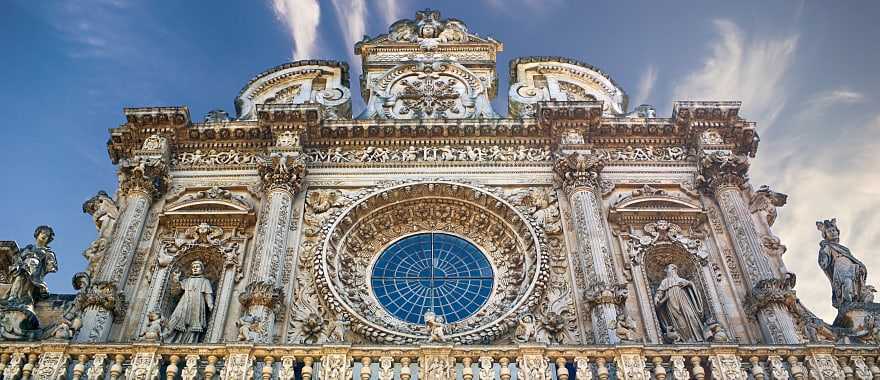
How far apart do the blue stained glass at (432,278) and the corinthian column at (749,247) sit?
179 inches

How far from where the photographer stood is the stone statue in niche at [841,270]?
12766mm

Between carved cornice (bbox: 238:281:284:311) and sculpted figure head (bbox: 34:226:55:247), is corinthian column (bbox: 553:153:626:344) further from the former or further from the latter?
sculpted figure head (bbox: 34:226:55:247)

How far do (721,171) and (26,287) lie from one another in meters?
12.6

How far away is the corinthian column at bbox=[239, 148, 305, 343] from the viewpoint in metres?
12.5

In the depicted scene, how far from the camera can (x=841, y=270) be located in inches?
515

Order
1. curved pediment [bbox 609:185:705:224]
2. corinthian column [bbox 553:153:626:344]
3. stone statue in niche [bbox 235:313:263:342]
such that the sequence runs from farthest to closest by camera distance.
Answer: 1. curved pediment [bbox 609:185:705:224]
2. corinthian column [bbox 553:153:626:344]
3. stone statue in niche [bbox 235:313:263:342]

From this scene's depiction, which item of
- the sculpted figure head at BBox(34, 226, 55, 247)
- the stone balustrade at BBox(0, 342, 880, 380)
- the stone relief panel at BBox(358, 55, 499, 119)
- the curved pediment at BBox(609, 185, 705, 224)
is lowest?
the stone balustrade at BBox(0, 342, 880, 380)

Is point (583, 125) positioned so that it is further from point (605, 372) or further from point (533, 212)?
point (605, 372)

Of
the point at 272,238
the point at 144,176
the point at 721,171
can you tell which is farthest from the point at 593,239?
the point at 144,176

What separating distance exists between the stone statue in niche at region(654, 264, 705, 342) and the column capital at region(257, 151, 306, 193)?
700cm

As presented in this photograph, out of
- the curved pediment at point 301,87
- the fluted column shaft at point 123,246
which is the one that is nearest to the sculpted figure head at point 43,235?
the fluted column shaft at point 123,246

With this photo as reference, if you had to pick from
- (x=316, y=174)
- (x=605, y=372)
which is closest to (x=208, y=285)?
(x=316, y=174)

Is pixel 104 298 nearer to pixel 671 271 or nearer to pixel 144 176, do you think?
pixel 144 176

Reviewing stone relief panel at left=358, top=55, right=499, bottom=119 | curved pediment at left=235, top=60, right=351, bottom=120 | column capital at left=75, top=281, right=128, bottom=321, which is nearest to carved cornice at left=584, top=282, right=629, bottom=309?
stone relief panel at left=358, top=55, right=499, bottom=119
